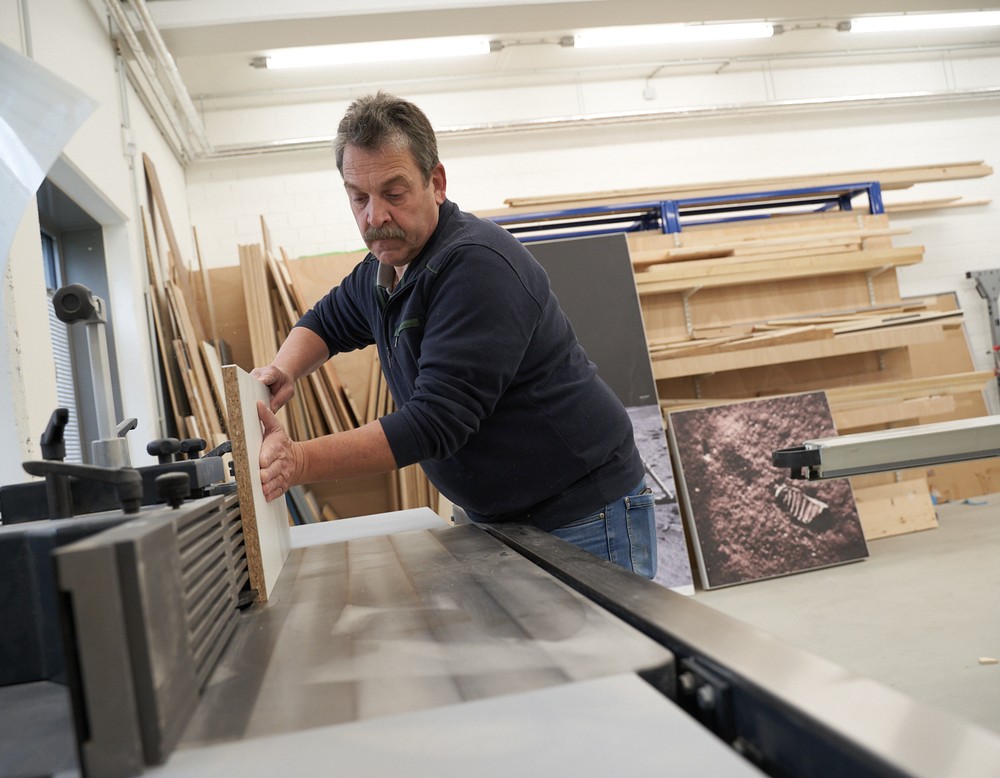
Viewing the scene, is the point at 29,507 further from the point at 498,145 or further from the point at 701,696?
the point at 498,145

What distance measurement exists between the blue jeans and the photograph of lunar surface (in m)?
2.39

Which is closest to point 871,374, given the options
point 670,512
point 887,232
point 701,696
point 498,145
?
point 887,232

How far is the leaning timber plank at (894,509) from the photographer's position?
14.2 feet

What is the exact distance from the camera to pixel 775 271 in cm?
444

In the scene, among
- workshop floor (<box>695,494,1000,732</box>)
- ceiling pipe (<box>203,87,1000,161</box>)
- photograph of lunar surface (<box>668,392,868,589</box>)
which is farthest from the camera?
ceiling pipe (<box>203,87,1000,161</box>)

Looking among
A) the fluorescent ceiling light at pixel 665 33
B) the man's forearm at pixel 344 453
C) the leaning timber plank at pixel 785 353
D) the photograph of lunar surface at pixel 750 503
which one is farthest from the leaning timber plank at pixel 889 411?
the man's forearm at pixel 344 453

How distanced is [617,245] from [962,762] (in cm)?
386

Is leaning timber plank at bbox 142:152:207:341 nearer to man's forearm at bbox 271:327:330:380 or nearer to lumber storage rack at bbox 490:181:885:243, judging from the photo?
lumber storage rack at bbox 490:181:885:243

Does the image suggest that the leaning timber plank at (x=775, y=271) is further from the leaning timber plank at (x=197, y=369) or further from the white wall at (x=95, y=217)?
the white wall at (x=95, y=217)

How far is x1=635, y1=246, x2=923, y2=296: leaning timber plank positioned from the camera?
4.29 meters

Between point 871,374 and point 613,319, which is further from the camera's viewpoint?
point 871,374

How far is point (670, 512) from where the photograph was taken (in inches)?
152

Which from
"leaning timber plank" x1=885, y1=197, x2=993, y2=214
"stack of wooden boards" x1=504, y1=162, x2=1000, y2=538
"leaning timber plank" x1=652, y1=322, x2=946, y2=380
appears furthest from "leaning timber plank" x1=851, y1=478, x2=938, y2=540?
"leaning timber plank" x1=885, y1=197, x2=993, y2=214

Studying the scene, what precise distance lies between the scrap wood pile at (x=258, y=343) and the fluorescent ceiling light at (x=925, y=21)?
149 inches
